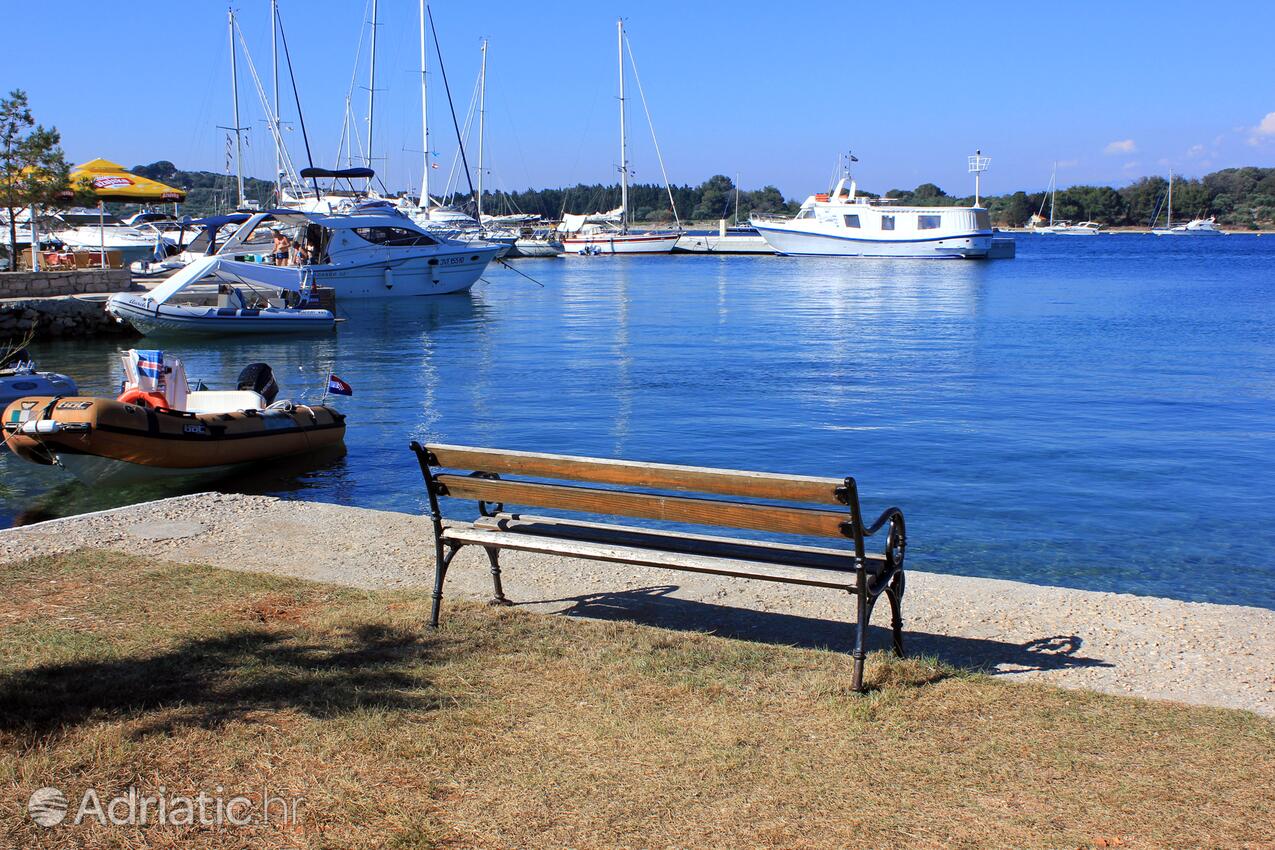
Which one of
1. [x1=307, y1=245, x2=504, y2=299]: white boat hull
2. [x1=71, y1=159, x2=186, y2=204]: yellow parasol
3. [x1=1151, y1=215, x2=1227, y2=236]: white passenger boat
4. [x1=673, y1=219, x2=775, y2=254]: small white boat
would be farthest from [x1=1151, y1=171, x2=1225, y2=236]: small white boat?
[x1=71, y1=159, x2=186, y2=204]: yellow parasol

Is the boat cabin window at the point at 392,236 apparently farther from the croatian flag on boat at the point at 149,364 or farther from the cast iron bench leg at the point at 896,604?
the cast iron bench leg at the point at 896,604

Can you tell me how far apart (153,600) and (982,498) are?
330 inches

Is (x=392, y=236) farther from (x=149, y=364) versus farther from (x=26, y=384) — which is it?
(x=149, y=364)

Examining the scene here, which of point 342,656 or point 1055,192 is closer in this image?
point 342,656

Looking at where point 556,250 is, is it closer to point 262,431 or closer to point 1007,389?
point 1007,389

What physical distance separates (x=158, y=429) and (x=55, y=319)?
19253mm

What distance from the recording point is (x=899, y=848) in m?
3.18

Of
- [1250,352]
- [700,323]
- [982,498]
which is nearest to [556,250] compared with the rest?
[700,323]

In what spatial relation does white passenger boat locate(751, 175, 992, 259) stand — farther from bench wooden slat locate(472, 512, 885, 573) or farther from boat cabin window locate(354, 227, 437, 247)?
bench wooden slat locate(472, 512, 885, 573)

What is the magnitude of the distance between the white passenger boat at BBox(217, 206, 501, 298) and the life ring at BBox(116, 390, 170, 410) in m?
26.9

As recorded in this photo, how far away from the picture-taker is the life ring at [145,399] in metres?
11.6

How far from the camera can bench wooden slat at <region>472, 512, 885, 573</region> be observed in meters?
4.89

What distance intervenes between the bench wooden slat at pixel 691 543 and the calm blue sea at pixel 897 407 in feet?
13.2

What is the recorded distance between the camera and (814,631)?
18.0ft
